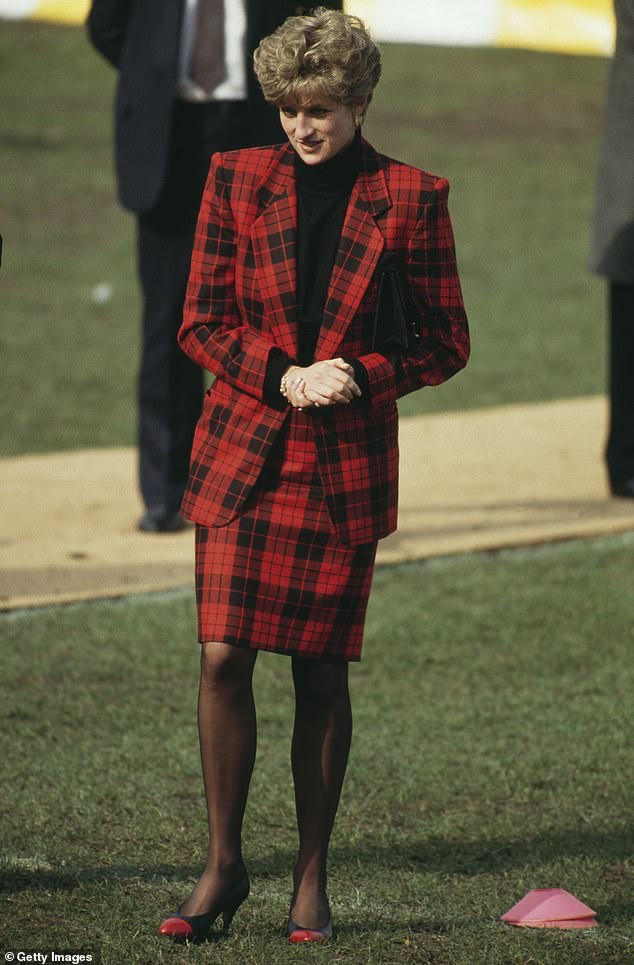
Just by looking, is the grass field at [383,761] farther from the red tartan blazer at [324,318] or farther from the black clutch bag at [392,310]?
the black clutch bag at [392,310]

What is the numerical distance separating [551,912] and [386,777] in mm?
925

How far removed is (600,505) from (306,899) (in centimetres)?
386

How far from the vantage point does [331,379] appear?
339 centimetres

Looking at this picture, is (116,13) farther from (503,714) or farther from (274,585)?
(274,585)

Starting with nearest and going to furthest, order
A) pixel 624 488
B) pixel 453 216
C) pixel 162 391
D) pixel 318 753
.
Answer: pixel 318 753, pixel 162 391, pixel 624 488, pixel 453 216

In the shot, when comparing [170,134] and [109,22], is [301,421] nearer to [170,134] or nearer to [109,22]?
[170,134]

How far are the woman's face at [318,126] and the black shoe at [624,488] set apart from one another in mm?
3967

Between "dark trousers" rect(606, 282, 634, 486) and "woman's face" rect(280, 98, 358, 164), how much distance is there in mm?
3783

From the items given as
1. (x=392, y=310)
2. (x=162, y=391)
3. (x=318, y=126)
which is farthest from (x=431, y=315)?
(x=162, y=391)

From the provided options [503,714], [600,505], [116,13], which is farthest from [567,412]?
[503,714]

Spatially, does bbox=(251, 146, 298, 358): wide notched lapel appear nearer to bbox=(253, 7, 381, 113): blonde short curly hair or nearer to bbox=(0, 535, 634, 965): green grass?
bbox=(253, 7, 381, 113): blonde short curly hair

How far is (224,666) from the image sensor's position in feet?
11.5

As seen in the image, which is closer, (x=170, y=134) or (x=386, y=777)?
(x=386, y=777)

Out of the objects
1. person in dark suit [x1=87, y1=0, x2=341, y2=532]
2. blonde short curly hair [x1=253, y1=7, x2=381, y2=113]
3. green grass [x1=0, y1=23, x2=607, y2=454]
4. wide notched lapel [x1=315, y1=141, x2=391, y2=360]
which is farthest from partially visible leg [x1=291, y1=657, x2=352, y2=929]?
green grass [x1=0, y1=23, x2=607, y2=454]
